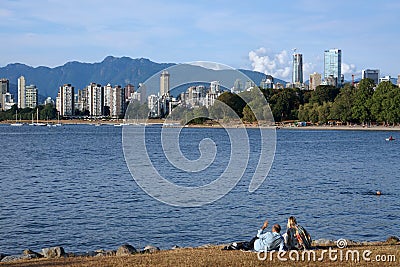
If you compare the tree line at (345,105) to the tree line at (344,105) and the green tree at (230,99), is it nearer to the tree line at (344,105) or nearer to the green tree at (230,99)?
the tree line at (344,105)

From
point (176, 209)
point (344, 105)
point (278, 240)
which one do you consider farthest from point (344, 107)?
point (278, 240)

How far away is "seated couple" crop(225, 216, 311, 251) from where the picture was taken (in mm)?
17094

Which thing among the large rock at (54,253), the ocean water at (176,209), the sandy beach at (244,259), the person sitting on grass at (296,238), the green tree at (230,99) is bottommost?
the ocean water at (176,209)

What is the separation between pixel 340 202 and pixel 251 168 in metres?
23.6

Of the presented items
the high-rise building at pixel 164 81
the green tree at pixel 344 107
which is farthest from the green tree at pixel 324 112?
the high-rise building at pixel 164 81

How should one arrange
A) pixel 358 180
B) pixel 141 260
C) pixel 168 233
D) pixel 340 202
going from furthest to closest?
pixel 358 180, pixel 340 202, pixel 168 233, pixel 141 260

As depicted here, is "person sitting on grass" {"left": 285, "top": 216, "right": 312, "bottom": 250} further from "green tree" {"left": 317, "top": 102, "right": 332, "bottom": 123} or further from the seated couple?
"green tree" {"left": 317, "top": 102, "right": 332, "bottom": 123}

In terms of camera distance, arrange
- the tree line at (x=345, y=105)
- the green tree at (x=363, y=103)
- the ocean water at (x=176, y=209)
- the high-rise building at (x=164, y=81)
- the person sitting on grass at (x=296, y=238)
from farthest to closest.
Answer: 1. the green tree at (x=363, y=103)
2. the tree line at (x=345, y=105)
3. the ocean water at (x=176, y=209)
4. the high-rise building at (x=164, y=81)
5. the person sitting on grass at (x=296, y=238)

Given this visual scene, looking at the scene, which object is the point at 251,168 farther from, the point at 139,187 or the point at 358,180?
the point at 139,187

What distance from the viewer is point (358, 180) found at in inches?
1854

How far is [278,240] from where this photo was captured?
17281mm

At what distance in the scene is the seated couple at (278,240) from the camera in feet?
56.1

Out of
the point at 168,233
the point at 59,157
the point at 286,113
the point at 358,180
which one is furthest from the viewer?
the point at 286,113

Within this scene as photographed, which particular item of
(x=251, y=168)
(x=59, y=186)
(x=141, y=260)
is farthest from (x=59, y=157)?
(x=141, y=260)
